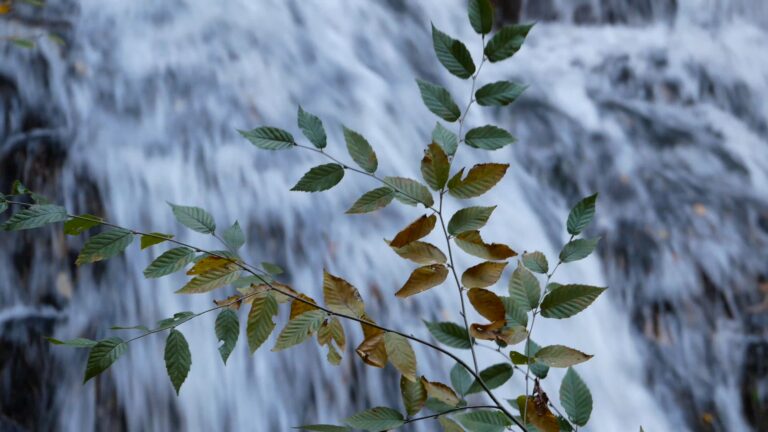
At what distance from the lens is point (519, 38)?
95cm

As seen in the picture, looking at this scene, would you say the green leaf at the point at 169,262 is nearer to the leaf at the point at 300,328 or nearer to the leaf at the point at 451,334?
the leaf at the point at 300,328

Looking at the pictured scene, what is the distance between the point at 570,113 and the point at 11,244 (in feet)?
8.91

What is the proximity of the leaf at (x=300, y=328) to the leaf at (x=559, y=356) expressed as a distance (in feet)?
0.93

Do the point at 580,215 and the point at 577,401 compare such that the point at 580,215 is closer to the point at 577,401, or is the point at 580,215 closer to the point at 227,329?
the point at 577,401

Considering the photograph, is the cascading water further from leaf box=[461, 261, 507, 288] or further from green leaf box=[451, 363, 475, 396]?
leaf box=[461, 261, 507, 288]

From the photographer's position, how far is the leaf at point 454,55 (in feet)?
3.08

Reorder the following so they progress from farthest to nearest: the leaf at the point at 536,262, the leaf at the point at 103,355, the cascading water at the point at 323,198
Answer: the cascading water at the point at 323,198, the leaf at the point at 536,262, the leaf at the point at 103,355

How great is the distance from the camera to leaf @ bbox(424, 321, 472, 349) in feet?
3.27

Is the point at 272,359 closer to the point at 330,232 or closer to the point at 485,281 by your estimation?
the point at 330,232

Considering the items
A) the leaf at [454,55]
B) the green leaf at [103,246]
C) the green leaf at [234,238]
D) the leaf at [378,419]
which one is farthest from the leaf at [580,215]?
the green leaf at [103,246]

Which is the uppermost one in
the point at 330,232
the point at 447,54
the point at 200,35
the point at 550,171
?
the point at 200,35

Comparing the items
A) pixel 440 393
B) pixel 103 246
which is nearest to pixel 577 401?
pixel 440 393

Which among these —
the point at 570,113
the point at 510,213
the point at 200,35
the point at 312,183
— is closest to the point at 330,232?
the point at 510,213

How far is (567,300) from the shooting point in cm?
93
